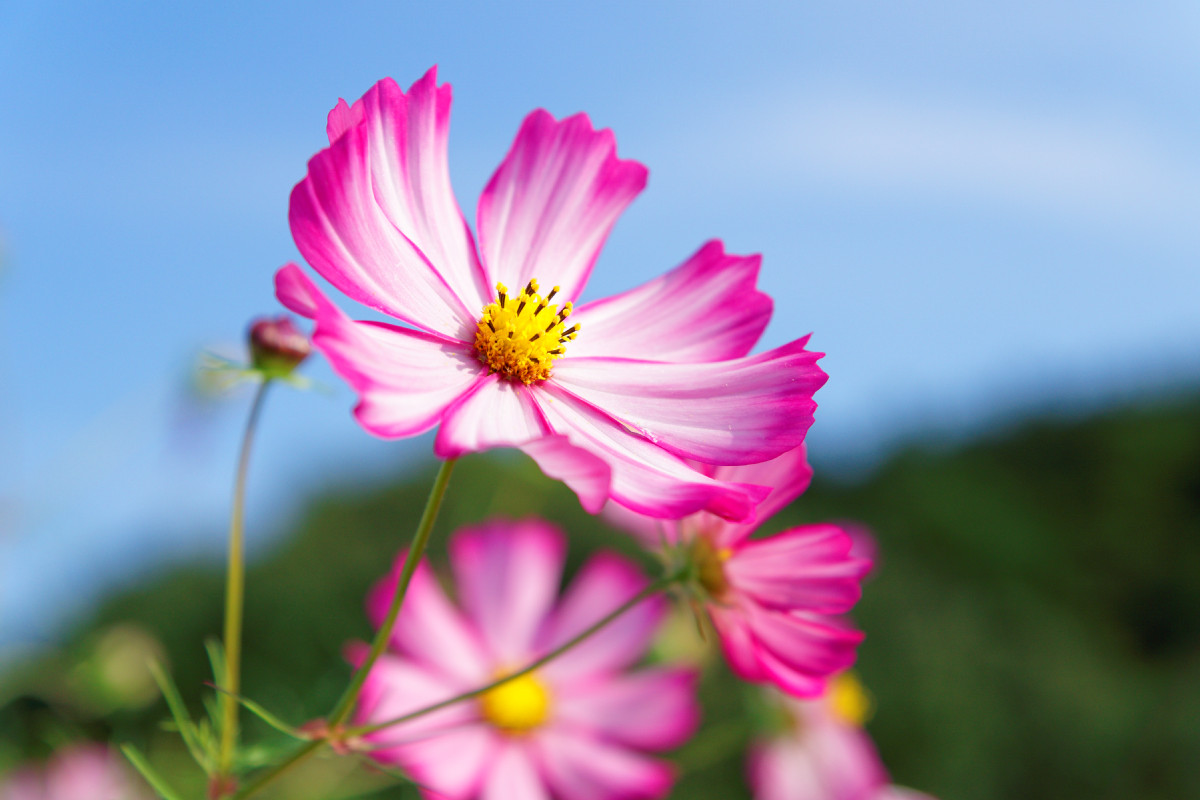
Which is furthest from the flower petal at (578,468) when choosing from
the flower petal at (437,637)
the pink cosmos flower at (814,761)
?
the pink cosmos flower at (814,761)

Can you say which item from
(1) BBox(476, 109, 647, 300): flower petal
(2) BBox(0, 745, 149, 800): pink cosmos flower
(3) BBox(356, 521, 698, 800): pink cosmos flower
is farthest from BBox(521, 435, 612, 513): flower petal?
(2) BBox(0, 745, 149, 800): pink cosmos flower

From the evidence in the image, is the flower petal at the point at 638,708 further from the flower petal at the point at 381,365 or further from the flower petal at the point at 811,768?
the flower petal at the point at 381,365

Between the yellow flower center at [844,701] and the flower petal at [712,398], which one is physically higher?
the flower petal at [712,398]

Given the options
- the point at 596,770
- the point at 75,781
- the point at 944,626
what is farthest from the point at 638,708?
the point at 944,626

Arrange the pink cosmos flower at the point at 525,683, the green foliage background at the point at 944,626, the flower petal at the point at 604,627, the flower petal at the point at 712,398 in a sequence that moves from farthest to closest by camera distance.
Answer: the green foliage background at the point at 944,626
the flower petal at the point at 604,627
the pink cosmos flower at the point at 525,683
the flower petal at the point at 712,398

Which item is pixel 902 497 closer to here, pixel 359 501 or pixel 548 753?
pixel 359 501

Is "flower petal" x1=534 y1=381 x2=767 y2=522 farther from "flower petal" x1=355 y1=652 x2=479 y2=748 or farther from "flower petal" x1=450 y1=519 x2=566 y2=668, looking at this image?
"flower petal" x1=450 y1=519 x2=566 y2=668

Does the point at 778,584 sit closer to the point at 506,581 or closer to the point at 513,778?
the point at 513,778
